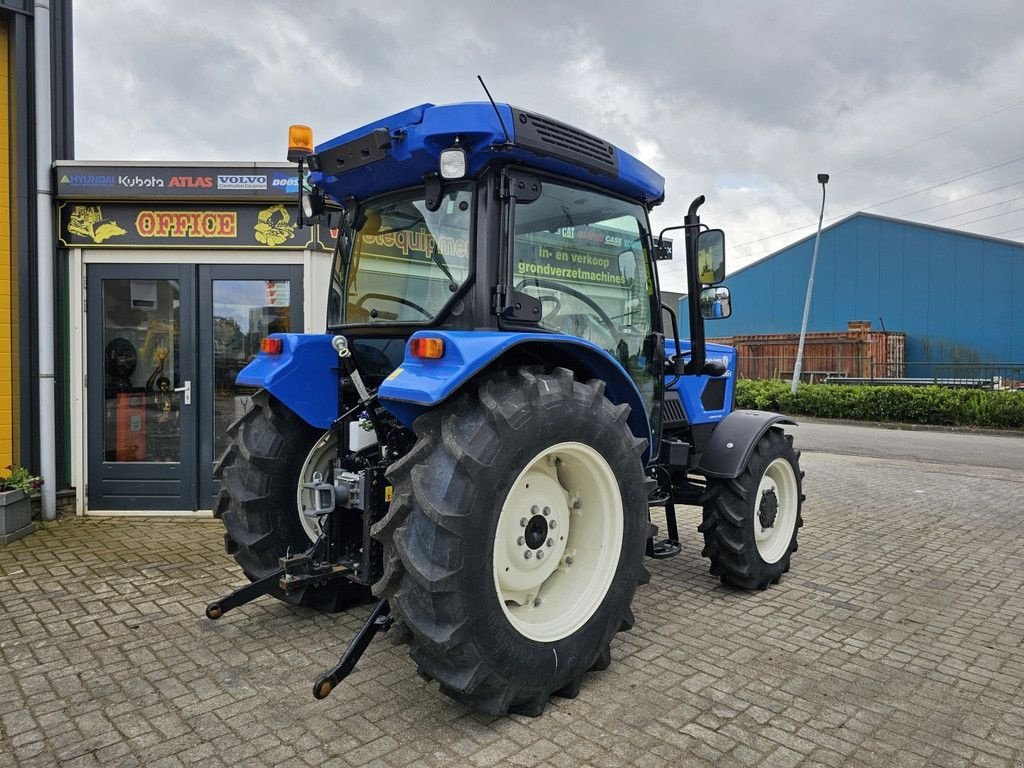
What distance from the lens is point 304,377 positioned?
3605 millimetres

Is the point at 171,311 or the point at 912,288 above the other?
the point at 912,288

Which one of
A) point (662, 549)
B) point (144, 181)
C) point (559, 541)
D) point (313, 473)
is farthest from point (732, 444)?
point (144, 181)

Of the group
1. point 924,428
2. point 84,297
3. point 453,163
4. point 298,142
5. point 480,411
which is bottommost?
point 924,428

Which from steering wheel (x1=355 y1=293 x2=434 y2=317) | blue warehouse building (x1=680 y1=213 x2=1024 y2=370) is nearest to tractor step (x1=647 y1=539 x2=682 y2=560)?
steering wheel (x1=355 y1=293 x2=434 y2=317)

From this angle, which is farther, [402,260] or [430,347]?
[402,260]

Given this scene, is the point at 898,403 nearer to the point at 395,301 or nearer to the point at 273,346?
the point at 395,301

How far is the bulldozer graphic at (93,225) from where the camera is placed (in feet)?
20.5

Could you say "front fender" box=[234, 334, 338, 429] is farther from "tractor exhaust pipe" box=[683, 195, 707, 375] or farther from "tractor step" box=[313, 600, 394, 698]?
"tractor exhaust pipe" box=[683, 195, 707, 375]

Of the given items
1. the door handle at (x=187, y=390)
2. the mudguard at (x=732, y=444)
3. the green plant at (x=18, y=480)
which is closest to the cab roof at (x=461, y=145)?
the mudguard at (x=732, y=444)

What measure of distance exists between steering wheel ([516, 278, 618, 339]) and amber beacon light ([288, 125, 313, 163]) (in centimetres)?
124

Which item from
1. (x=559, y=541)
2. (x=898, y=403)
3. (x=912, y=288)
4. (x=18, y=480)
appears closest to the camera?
(x=559, y=541)

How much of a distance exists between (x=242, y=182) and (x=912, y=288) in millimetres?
25691

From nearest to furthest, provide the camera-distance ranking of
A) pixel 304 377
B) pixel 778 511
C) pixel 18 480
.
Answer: pixel 304 377, pixel 778 511, pixel 18 480

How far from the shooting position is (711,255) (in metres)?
4.04
